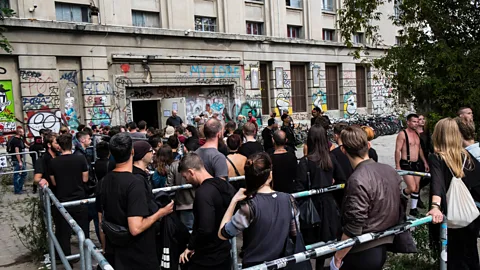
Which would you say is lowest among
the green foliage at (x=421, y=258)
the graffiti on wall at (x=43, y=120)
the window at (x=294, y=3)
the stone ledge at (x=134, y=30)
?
the green foliage at (x=421, y=258)

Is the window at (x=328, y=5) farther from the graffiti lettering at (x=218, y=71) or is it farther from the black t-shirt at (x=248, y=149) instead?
the black t-shirt at (x=248, y=149)

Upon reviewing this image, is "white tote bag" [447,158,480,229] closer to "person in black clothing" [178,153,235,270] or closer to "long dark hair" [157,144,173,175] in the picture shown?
"person in black clothing" [178,153,235,270]

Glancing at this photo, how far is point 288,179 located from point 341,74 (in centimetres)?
2335

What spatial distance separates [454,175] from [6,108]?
1590cm

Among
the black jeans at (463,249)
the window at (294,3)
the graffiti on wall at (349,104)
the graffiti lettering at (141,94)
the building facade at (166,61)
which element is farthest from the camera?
the graffiti on wall at (349,104)

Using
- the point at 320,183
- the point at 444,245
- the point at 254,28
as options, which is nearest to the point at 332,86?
the point at 254,28

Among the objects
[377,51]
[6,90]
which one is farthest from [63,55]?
[377,51]

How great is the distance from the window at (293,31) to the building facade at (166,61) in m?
0.07

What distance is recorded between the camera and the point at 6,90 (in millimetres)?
15047

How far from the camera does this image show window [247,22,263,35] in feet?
74.9

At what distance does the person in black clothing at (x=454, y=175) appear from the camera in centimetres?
347

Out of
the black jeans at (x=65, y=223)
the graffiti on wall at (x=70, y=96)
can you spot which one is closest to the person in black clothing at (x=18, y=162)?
the graffiti on wall at (x=70, y=96)

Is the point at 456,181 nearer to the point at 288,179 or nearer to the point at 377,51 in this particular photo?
the point at 288,179

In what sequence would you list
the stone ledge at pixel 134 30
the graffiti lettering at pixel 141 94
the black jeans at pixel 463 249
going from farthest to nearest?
1. the graffiti lettering at pixel 141 94
2. the stone ledge at pixel 134 30
3. the black jeans at pixel 463 249
